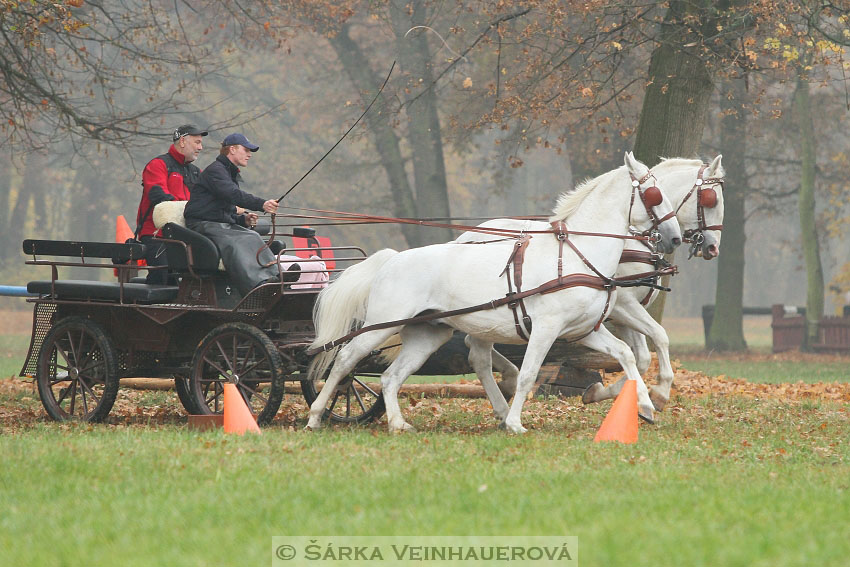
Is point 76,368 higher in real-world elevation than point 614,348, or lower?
lower

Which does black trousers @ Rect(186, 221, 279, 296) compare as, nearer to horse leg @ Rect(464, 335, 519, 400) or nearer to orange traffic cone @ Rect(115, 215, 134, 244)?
horse leg @ Rect(464, 335, 519, 400)

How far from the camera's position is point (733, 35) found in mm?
15008

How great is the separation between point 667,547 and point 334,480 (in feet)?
7.51

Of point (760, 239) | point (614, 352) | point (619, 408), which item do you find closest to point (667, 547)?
point (619, 408)

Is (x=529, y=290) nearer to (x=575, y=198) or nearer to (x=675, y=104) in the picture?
Result: (x=575, y=198)

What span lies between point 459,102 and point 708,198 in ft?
53.1

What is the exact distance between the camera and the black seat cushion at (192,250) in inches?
378

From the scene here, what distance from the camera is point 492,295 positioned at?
9195mm

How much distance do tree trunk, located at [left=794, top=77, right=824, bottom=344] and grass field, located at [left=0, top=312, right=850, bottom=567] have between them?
16.7 m

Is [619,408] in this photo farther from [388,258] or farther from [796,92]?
[796,92]

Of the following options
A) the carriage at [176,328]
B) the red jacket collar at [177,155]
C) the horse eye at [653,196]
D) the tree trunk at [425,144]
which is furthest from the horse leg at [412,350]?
the tree trunk at [425,144]

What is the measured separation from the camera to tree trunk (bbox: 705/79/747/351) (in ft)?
85.3

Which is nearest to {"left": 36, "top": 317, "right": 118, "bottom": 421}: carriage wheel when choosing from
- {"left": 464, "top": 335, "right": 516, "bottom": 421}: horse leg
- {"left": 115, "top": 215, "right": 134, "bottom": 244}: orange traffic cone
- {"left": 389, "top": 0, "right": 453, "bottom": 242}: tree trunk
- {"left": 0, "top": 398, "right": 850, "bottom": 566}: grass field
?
{"left": 0, "top": 398, "right": 850, "bottom": 566}: grass field

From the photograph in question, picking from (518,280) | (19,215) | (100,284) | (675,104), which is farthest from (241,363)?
(19,215)
